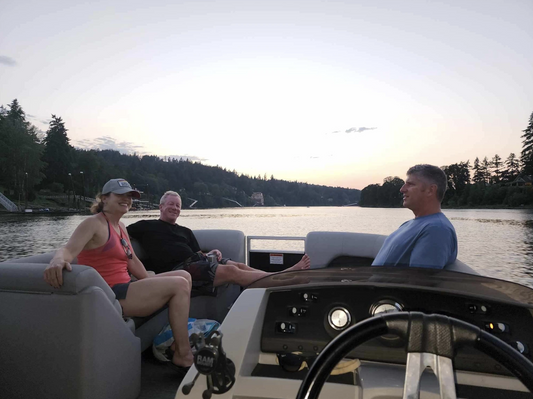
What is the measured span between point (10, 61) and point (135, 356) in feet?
141

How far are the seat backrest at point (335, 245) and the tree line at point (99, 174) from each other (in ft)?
119

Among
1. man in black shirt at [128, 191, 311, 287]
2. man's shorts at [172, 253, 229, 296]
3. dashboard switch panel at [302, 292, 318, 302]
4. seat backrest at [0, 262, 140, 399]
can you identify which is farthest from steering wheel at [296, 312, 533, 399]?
man's shorts at [172, 253, 229, 296]

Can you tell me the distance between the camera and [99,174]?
65.8 meters

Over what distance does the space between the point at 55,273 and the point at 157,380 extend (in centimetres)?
108

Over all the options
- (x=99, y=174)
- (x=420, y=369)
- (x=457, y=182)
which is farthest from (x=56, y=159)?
(x=420, y=369)

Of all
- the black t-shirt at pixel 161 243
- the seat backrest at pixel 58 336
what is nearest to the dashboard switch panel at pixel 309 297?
the seat backrest at pixel 58 336

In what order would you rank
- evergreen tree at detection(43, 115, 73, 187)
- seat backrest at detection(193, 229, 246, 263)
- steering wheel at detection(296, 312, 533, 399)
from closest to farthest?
steering wheel at detection(296, 312, 533, 399), seat backrest at detection(193, 229, 246, 263), evergreen tree at detection(43, 115, 73, 187)

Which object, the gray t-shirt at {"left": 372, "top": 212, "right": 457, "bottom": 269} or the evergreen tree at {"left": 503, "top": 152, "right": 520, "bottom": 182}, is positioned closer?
the gray t-shirt at {"left": 372, "top": 212, "right": 457, "bottom": 269}

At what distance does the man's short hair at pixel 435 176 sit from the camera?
89.4 inches

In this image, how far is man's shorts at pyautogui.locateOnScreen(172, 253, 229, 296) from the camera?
10.8 ft

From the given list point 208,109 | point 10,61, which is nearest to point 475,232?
point 208,109

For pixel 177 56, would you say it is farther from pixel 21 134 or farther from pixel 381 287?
pixel 21 134

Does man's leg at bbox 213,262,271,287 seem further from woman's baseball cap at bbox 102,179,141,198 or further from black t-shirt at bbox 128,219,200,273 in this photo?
woman's baseball cap at bbox 102,179,141,198

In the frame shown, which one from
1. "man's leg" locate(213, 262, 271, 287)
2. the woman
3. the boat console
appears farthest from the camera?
"man's leg" locate(213, 262, 271, 287)
